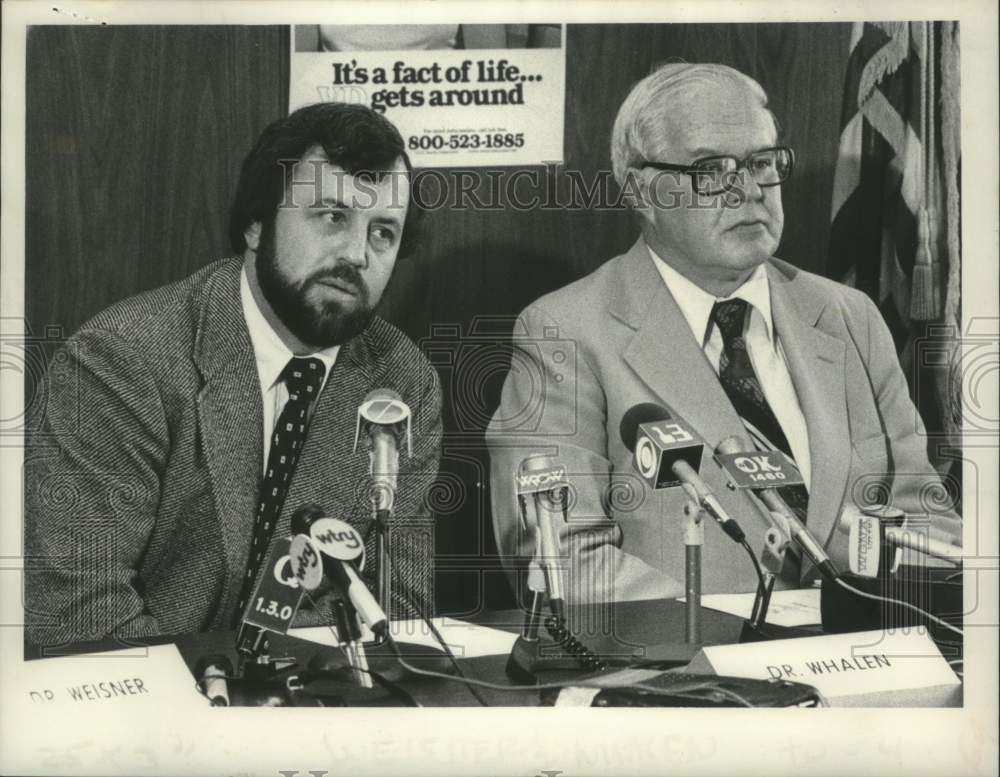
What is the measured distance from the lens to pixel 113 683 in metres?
2.56

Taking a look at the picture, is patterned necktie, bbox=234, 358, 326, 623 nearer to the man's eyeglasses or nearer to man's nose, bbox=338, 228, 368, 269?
man's nose, bbox=338, 228, 368, 269

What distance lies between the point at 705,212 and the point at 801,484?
0.65m

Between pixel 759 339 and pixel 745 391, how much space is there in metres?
0.13

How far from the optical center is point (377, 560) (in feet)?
8.37

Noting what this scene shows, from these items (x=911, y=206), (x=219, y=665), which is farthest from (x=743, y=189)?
(x=219, y=665)

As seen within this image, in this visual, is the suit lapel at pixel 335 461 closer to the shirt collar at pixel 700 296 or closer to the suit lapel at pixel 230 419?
the suit lapel at pixel 230 419

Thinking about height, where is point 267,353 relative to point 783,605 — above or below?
above

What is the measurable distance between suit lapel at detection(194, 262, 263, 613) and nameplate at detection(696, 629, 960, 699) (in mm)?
1069

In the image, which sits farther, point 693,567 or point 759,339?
point 759,339

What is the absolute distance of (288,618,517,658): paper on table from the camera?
2553 mm

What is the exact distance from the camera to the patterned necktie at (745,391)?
2.58 metres

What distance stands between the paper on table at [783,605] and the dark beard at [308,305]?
100 cm

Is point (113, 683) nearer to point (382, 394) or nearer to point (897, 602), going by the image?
point (382, 394)

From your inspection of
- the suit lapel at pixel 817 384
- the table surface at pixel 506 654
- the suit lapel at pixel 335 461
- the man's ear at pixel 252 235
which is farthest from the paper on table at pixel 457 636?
the man's ear at pixel 252 235
